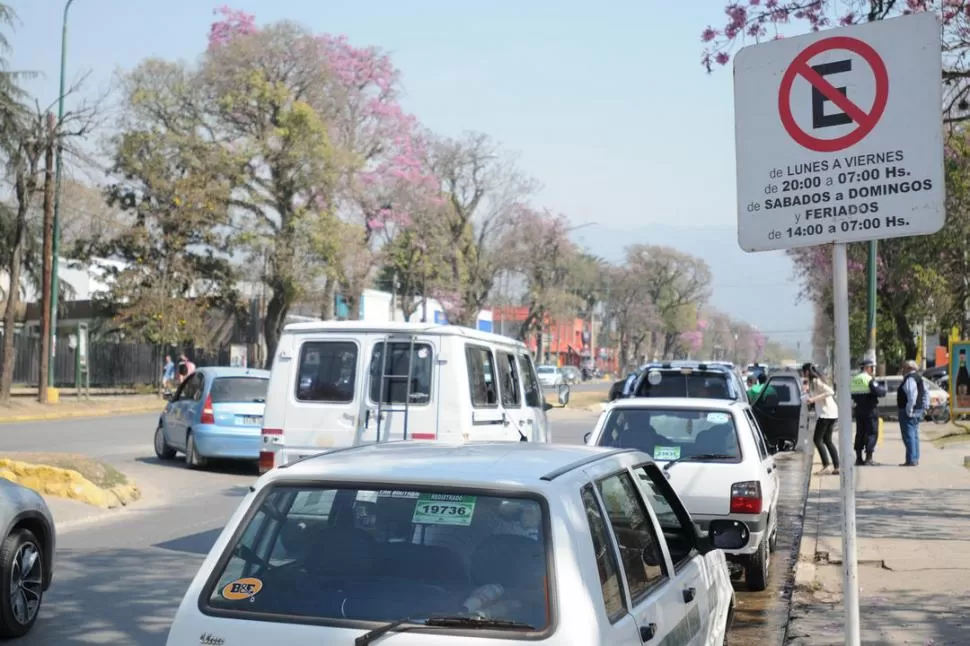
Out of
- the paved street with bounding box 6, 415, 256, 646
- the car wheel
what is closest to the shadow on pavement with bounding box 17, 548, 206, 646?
the paved street with bounding box 6, 415, 256, 646

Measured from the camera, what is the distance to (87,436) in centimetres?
2400

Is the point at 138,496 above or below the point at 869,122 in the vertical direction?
below

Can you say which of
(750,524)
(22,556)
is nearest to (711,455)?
(750,524)

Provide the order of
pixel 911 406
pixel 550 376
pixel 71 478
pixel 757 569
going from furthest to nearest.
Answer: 1. pixel 550 376
2. pixel 911 406
3. pixel 71 478
4. pixel 757 569

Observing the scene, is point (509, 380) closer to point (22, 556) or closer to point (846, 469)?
point (22, 556)

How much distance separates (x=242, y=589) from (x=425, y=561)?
628 millimetres

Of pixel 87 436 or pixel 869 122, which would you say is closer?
pixel 869 122

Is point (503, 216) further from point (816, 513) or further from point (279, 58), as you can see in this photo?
point (816, 513)

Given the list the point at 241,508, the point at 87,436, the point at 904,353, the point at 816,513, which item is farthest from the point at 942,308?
the point at 241,508

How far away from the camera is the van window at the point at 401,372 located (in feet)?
38.8

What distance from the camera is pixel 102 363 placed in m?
45.0

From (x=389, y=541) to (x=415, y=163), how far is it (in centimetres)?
5109

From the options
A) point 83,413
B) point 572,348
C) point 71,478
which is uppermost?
point 572,348

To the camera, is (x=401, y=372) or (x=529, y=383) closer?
(x=401, y=372)
